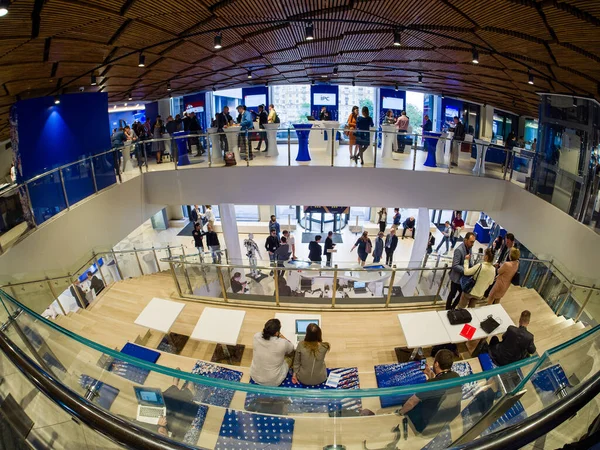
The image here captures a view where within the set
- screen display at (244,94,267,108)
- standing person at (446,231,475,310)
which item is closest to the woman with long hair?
standing person at (446,231,475,310)

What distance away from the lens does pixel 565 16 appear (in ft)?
14.0

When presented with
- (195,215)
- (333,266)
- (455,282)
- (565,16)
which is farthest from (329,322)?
(195,215)

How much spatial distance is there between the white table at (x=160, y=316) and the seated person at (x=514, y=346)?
4.24 meters

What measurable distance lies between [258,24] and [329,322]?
541 centimetres

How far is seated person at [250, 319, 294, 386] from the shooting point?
3.90 meters

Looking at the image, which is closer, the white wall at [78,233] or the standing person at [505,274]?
the standing person at [505,274]

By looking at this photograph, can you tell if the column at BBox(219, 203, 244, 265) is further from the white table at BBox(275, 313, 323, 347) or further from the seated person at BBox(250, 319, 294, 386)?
the seated person at BBox(250, 319, 294, 386)

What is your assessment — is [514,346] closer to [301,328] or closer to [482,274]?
[482,274]

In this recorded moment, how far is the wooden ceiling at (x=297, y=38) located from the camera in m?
4.71

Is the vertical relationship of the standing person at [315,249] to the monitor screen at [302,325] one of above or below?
below

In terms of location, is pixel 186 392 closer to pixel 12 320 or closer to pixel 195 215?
pixel 12 320

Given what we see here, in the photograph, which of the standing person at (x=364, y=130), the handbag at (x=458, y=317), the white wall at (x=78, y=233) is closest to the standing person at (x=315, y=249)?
the standing person at (x=364, y=130)

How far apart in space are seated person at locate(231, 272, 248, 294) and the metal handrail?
451cm

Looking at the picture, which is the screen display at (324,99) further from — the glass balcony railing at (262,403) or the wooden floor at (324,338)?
the glass balcony railing at (262,403)
